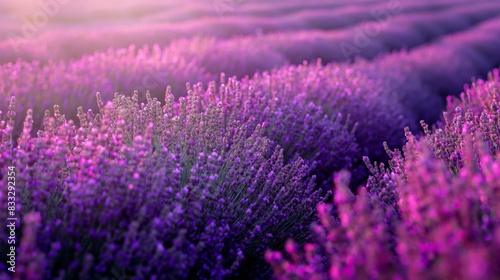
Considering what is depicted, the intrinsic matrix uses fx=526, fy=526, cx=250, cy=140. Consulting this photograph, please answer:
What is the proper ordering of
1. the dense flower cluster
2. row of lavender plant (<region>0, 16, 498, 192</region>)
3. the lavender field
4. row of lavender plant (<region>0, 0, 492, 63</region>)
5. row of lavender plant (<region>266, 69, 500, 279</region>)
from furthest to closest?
1. row of lavender plant (<region>0, 0, 492, 63</region>)
2. row of lavender plant (<region>0, 16, 498, 192</region>)
3. the dense flower cluster
4. the lavender field
5. row of lavender plant (<region>266, 69, 500, 279</region>)

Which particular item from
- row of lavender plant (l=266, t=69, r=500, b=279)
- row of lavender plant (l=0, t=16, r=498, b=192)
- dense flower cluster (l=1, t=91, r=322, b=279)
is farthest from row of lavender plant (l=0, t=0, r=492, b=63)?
row of lavender plant (l=266, t=69, r=500, b=279)

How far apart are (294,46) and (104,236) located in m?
6.39

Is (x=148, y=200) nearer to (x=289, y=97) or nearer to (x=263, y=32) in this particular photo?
(x=289, y=97)

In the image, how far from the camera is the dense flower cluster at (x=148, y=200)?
1.76 m

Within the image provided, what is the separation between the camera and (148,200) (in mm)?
1874

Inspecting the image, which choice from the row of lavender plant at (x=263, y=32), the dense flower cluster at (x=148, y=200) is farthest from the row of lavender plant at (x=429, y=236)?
the row of lavender plant at (x=263, y=32)

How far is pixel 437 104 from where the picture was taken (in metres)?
6.33

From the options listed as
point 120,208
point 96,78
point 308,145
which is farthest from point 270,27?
point 120,208

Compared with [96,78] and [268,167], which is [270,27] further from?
[268,167]

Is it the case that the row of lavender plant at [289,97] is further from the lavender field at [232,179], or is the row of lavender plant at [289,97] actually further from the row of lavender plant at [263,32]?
the row of lavender plant at [263,32]

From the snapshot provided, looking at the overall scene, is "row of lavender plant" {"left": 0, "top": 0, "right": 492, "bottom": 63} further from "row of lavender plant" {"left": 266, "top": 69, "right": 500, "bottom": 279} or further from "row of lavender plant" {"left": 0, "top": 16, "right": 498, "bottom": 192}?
"row of lavender plant" {"left": 266, "top": 69, "right": 500, "bottom": 279}

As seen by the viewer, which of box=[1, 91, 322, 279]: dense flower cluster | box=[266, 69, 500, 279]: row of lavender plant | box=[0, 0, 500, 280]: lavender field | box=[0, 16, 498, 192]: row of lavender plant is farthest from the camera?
box=[0, 16, 498, 192]: row of lavender plant

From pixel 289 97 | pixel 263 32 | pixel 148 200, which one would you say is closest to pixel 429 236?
pixel 148 200

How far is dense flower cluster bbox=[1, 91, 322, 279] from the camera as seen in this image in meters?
1.76
